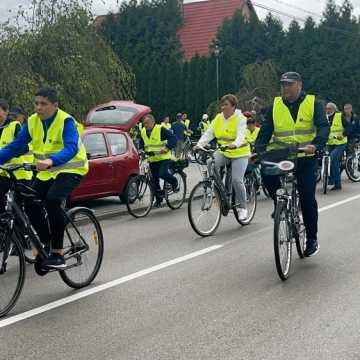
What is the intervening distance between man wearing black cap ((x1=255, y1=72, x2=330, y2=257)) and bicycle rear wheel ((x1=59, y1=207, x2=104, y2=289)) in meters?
1.85

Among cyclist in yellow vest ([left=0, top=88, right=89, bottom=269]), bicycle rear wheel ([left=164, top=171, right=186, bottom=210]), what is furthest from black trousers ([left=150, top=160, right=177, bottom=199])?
cyclist in yellow vest ([left=0, top=88, right=89, bottom=269])

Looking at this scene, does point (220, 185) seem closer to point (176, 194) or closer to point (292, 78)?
point (292, 78)

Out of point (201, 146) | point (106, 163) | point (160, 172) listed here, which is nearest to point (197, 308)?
point (201, 146)

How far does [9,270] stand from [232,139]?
16.0ft

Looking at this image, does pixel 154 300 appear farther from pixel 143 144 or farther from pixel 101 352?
pixel 143 144

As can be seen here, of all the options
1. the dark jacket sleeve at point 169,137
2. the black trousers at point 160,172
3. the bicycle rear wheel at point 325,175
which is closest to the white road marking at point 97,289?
the dark jacket sleeve at point 169,137

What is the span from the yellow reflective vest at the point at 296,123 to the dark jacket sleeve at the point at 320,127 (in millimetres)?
62

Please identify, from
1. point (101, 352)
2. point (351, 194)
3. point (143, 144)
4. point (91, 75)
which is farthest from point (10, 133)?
point (91, 75)

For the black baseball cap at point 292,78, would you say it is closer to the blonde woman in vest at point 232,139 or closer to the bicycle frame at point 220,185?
the blonde woman in vest at point 232,139

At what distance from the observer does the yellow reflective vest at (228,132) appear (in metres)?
9.99

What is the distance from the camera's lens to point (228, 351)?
4.80 metres

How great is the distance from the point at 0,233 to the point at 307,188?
326cm

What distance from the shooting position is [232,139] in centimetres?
1002

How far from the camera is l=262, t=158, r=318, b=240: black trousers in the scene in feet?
24.4
